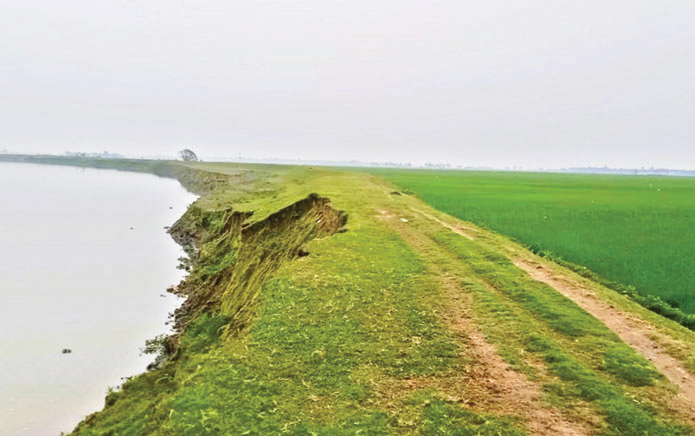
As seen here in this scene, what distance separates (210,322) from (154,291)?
→ 34.0 feet

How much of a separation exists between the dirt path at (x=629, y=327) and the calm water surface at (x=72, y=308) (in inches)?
466

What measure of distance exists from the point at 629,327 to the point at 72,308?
1945 cm

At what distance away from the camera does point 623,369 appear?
714 centimetres

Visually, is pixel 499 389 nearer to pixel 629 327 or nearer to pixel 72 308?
pixel 629 327

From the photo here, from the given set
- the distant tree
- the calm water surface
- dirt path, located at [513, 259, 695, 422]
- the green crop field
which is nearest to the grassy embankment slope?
dirt path, located at [513, 259, 695, 422]

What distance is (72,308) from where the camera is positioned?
19047mm

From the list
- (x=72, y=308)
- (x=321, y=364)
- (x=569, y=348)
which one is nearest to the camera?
(x=321, y=364)

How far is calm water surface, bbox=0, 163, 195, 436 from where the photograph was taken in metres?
12.2

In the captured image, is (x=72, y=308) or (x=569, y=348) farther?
(x=72, y=308)

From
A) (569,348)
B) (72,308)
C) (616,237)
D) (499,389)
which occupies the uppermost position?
(616,237)

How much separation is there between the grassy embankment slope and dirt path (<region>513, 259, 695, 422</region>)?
0.13 metres

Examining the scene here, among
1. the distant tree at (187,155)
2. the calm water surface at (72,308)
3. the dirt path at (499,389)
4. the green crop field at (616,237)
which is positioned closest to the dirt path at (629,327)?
the dirt path at (499,389)

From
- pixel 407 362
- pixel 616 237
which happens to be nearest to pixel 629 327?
pixel 407 362

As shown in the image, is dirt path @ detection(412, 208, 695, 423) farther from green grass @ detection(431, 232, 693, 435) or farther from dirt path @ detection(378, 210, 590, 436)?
dirt path @ detection(378, 210, 590, 436)
